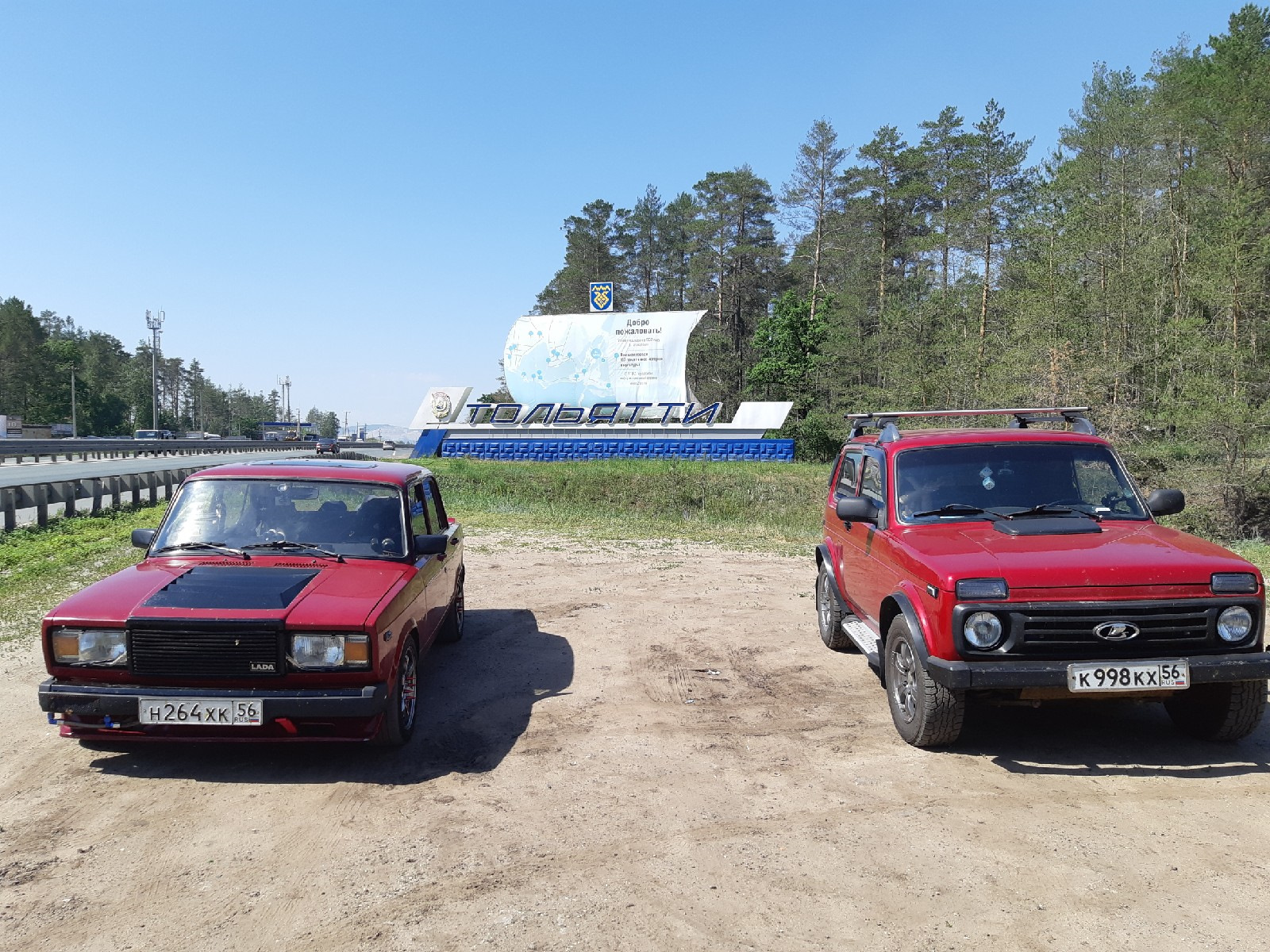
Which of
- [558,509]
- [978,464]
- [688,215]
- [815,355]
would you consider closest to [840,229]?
[815,355]

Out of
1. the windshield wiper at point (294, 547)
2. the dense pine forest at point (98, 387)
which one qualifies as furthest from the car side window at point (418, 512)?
the dense pine forest at point (98, 387)

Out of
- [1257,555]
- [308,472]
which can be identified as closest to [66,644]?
[308,472]

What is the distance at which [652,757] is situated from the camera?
4.97 m

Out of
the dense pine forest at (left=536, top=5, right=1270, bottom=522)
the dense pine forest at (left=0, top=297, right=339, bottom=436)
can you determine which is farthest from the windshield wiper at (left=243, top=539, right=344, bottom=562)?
the dense pine forest at (left=0, top=297, right=339, bottom=436)

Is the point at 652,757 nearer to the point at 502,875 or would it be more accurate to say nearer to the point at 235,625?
the point at 502,875

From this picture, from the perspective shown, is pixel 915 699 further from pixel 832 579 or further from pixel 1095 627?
pixel 832 579

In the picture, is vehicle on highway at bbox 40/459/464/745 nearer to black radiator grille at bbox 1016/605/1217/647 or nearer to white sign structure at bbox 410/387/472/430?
→ black radiator grille at bbox 1016/605/1217/647

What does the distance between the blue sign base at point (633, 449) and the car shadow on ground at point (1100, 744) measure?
99.7 ft

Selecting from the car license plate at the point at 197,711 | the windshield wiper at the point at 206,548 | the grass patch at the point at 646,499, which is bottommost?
the grass patch at the point at 646,499

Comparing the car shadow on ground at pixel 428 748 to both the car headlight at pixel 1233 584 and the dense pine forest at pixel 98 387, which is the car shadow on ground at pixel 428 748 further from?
the dense pine forest at pixel 98 387

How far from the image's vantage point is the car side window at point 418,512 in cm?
628

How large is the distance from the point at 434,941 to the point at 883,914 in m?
1.70

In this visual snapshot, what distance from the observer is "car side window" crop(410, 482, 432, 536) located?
6.28 meters

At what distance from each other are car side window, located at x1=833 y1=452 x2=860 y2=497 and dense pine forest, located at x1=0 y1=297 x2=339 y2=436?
103m
